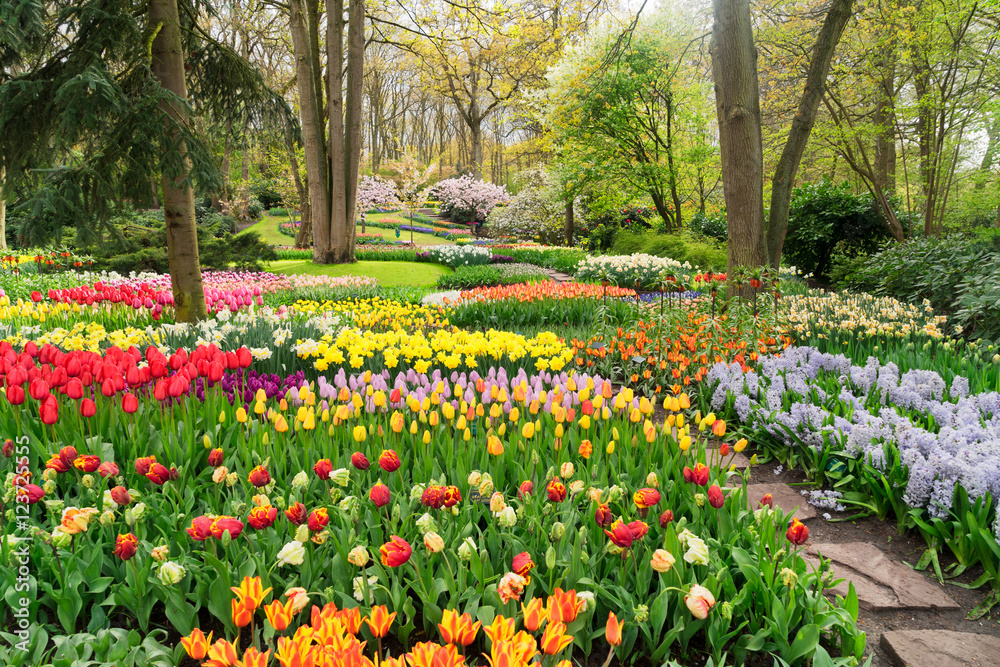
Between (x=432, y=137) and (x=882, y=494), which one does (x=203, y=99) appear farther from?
(x=432, y=137)

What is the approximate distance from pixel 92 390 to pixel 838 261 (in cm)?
1206

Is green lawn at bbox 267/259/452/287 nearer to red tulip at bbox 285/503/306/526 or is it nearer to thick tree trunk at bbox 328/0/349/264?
thick tree trunk at bbox 328/0/349/264

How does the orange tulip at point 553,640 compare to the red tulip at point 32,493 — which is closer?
the orange tulip at point 553,640

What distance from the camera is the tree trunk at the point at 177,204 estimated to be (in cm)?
497

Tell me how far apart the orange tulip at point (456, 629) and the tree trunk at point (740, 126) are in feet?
17.4

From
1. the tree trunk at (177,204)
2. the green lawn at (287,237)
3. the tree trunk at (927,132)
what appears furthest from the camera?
the green lawn at (287,237)

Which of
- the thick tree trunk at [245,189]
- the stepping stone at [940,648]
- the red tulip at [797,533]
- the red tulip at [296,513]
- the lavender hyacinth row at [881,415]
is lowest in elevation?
the stepping stone at [940,648]

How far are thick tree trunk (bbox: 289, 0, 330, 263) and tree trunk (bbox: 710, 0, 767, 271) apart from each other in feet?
33.2

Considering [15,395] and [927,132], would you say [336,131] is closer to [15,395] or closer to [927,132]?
[15,395]

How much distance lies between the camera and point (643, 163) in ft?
50.7

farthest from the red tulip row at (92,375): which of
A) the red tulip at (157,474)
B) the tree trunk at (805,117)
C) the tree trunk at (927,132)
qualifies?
the tree trunk at (927,132)

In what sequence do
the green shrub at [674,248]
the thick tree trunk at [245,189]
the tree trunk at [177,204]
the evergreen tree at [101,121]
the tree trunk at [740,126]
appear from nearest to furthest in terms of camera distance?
the evergreen tree at [101,121], the tree trunk at [177,204], the tree trunk at [740,126], the green shrub at [674,248], the thick tree trunk at [245,189]

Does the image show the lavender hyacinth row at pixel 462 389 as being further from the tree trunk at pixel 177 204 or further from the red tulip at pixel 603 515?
the tree trunk at pixel 177 204

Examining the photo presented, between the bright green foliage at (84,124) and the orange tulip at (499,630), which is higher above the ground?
the bright green foliage at (84,124)
